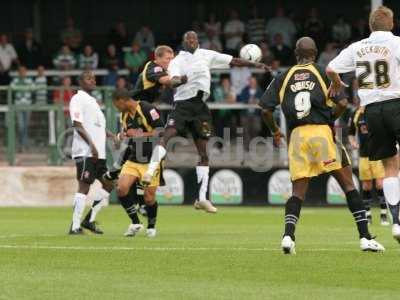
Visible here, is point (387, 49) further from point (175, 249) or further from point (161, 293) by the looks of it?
point (161, 293)

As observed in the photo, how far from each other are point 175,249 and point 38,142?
12.9 metres

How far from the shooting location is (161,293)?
10102mm

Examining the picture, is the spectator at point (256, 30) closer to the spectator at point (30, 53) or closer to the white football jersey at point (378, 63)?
the spectator at point (30, 53)

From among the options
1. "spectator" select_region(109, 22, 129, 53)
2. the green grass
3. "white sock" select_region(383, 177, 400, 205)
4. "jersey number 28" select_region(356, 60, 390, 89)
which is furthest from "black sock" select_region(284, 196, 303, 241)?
"spectator" select_region(109, 22, 129, 53)

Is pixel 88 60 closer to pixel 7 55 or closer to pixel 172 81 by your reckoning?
pixel 7 55

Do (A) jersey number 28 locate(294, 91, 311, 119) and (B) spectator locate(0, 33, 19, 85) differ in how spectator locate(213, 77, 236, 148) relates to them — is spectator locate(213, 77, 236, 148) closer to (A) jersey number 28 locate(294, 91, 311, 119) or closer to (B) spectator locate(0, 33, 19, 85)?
(B) spectator locate(0, 33, 19, 85)

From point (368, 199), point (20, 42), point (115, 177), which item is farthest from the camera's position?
point (20, 42)

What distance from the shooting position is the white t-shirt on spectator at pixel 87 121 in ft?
57.3

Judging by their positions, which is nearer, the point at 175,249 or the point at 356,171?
the point at 175,249

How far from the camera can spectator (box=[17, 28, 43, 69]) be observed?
1198 inches

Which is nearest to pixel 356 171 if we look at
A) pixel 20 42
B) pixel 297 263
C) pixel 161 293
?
pixel 20 42

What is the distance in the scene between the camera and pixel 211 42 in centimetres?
3006

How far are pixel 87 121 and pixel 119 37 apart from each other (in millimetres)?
13873

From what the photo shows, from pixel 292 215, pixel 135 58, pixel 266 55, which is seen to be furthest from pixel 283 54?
pixel 292 215
